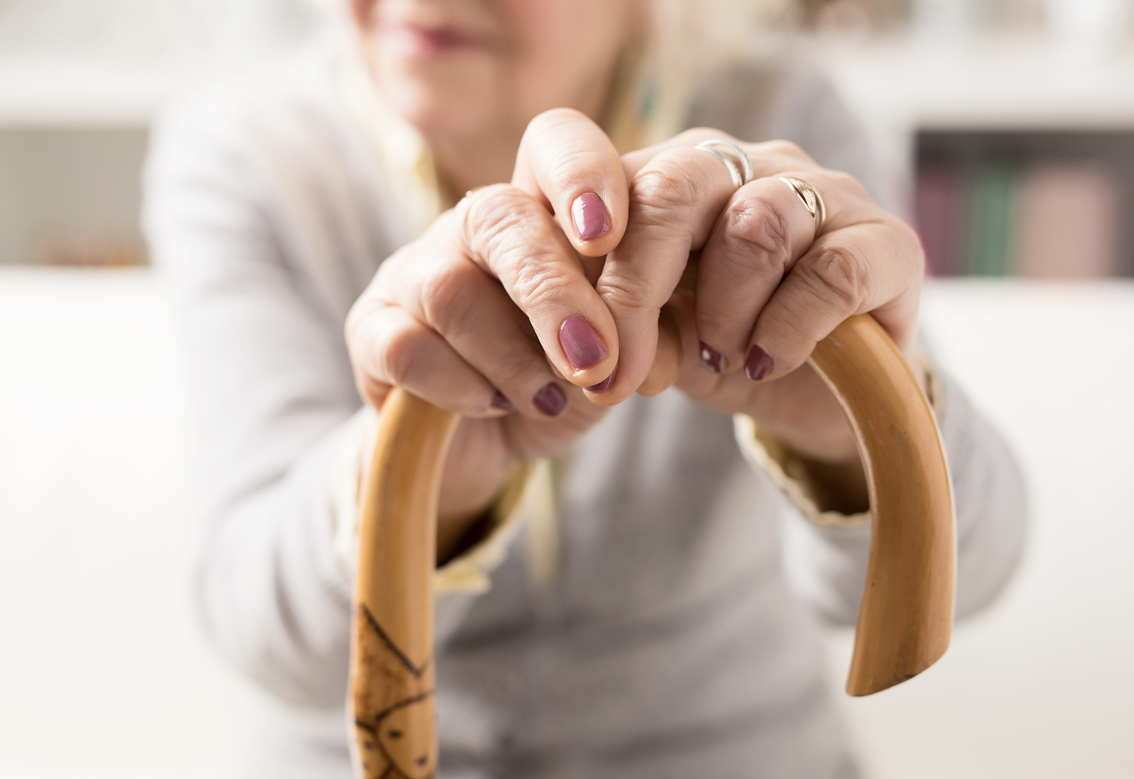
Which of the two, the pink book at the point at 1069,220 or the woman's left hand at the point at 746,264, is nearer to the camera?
the woman's left hand at the point at 746,264

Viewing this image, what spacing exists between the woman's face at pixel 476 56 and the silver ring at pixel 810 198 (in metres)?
0.32

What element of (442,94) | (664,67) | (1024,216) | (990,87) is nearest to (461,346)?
(442,94)

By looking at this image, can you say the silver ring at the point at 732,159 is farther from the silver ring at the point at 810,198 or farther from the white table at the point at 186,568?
the white table at the point at 186,568

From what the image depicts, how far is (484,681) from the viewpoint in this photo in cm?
71

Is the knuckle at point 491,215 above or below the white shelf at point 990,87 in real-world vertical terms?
above

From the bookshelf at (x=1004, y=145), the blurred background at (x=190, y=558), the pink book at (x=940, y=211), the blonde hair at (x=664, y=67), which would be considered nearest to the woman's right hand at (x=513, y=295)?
the blonde hair at (x=664, y=67)

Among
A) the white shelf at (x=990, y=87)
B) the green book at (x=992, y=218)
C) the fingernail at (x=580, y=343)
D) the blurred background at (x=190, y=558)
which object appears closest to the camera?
the fingernail at (x=580, y=343)

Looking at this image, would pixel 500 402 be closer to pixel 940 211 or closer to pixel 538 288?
pixel 538 288

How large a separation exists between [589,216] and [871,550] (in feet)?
0.43

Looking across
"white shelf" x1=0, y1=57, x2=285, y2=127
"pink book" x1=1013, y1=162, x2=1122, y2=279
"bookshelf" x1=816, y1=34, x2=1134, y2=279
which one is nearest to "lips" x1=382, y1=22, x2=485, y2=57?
"bookshelf" x1=816, y1=34, x2=1134, y2=279

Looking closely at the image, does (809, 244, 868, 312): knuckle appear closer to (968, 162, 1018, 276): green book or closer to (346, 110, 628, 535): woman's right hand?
(346, 110, 628, 535): woman's right hand

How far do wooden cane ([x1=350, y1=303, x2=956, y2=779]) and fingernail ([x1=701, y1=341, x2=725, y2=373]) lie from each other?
0.10ft

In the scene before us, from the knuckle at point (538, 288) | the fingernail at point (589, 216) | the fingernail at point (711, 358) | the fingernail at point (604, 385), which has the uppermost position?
the fingernail at point (589, 216)

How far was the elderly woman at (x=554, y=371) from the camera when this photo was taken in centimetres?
29
